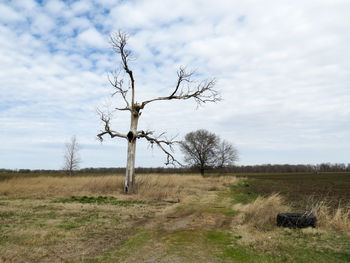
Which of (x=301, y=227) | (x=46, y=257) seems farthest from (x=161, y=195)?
(x=46, y=257)

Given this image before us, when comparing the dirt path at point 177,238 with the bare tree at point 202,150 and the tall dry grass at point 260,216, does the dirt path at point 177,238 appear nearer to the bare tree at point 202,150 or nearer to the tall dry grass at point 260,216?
the tall dry grass at point 260,216

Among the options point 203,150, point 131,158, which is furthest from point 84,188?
point 203,150

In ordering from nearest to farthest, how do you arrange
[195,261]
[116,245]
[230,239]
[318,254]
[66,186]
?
[195,261]
[318,254]
[116,245]
[230,239]
[66,186]

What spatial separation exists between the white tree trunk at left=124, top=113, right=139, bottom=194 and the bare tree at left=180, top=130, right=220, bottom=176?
34.9m

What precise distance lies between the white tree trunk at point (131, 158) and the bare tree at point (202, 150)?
34.9m

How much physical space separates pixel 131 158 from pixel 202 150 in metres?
36.8

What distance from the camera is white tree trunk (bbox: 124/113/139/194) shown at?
17.6 m

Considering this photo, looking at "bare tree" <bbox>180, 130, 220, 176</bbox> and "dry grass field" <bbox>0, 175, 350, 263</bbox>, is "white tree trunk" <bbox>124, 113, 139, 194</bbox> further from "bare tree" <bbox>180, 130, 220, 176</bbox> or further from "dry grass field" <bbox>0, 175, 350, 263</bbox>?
"bare tree" <bbox>180, 130, 220, 176</bbox>

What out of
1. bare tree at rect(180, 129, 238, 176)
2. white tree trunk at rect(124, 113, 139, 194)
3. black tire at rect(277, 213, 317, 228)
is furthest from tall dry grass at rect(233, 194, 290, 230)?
bare tree at rect(180, 129, 238, 176)

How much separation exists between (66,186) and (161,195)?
7.37 metres

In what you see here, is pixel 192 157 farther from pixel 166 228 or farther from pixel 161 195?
pixel 166 228

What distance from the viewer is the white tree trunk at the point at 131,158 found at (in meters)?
17.6

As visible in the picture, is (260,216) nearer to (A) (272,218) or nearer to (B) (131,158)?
(A) (272,218)

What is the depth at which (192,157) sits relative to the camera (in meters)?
54.3
